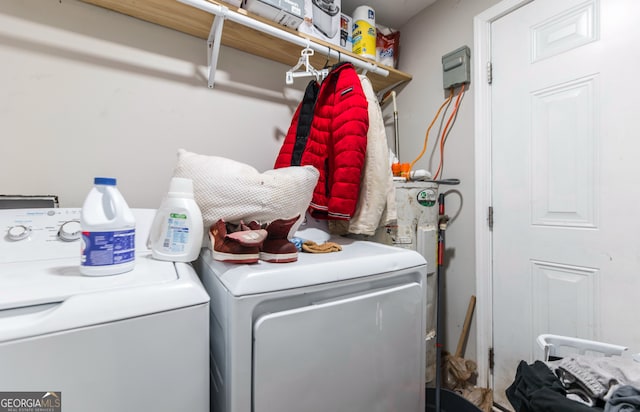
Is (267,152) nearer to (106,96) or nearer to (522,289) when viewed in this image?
(106,96)

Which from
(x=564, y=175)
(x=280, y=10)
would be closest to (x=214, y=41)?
(x=280, y=10)

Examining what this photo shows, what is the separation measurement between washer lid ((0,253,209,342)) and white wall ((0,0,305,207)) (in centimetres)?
67

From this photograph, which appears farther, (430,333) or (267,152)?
(267,152)

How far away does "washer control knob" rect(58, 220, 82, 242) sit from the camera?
0.89 metres

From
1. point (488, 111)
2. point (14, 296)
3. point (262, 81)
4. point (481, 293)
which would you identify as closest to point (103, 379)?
point (14, 296)

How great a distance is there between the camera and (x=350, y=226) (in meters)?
1.30

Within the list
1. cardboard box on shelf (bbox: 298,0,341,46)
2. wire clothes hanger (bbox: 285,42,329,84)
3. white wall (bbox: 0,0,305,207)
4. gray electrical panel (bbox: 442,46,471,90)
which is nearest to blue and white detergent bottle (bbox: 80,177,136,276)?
white wall (bbox: 0,0,305,207)

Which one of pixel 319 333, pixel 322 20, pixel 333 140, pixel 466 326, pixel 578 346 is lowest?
pixel 466 326

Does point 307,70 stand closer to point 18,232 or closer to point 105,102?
point 105,102

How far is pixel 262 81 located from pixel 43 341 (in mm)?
1535

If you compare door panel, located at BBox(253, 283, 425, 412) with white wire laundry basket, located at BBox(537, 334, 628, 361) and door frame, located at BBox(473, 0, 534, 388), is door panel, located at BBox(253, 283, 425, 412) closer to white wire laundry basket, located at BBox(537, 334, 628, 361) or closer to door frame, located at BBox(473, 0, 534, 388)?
white wire laundry basket, located at BBox(537, 334, 628, 361)

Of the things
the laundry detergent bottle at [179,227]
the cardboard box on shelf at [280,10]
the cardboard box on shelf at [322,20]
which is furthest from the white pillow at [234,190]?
the cardboard box on shelf at [322,20]

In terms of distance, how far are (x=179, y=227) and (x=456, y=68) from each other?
1713mm

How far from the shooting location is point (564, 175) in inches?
49.9
